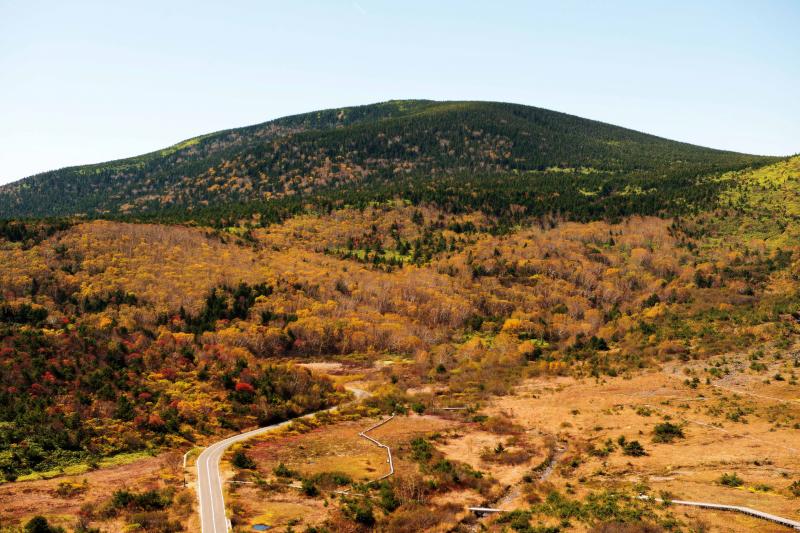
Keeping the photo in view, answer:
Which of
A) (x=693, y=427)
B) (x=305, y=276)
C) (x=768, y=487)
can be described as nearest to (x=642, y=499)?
(x=768, y=487)

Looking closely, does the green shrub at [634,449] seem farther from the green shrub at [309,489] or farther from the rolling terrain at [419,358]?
the green shrub at [309,489]

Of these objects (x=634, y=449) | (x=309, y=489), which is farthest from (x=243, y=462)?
(x=634, y=449)

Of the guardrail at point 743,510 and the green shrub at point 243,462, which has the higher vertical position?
the guardrail at point 743,510

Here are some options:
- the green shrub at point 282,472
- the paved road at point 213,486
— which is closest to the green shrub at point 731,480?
the green shrub at point 282,472

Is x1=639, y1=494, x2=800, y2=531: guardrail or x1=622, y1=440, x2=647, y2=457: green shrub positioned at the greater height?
x1=639, y1=494, x2=800, y2=531: guardrail

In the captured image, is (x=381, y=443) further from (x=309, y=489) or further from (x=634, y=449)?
(x=634, y=449)

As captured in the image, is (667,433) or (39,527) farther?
(667,433)

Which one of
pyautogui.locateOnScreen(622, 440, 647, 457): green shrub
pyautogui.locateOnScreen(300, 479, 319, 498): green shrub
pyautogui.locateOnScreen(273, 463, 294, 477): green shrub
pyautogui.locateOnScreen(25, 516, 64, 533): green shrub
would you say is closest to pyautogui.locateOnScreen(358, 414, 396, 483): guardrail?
pyautogui.locateOnScreen(300, 479, 319, 498): green shrub

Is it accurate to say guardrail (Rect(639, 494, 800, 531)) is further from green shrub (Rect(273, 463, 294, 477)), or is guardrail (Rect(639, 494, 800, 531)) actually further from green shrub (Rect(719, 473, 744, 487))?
green shrub (Rect(273, 463, 294, 477))
